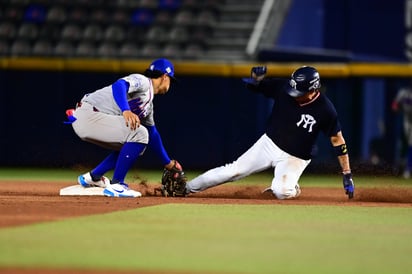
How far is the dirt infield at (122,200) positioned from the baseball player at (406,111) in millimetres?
3119

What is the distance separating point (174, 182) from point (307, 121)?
1425 millimetres

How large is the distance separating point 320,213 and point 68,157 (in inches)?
315

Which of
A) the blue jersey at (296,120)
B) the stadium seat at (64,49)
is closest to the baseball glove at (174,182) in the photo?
the blue jersey at (296,120)

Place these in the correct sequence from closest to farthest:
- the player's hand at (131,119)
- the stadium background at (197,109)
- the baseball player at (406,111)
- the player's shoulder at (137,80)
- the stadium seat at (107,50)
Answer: the player's hand at (131,119) < the player's shoulder at (137,80) < the baseball player at (406,111) < the stadium background at (197,109) < the stadium seat at (107,50)

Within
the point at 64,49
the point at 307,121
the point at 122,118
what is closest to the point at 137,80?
the point at 122,118

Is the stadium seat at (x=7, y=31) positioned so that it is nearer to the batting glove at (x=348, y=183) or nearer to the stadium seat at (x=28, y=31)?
the stadium seat at (x=28, y=31)

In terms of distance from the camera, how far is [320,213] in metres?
8.84

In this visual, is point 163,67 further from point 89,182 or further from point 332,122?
point 332,122

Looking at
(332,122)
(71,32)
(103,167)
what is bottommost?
(103,167)

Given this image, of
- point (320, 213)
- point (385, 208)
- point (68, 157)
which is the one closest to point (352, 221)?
point (320, 213)

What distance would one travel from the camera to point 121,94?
9.62m

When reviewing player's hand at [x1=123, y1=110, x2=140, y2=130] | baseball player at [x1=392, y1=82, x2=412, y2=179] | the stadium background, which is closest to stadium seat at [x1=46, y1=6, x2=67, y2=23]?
the stadium background

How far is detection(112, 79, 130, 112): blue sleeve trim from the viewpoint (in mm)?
9565

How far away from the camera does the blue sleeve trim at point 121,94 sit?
9565 millimetres
